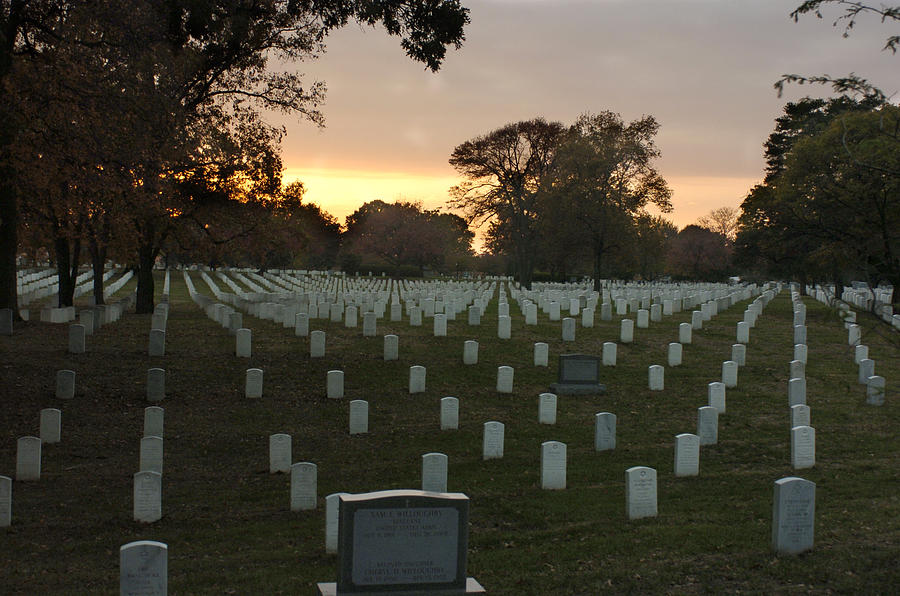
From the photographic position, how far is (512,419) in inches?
568

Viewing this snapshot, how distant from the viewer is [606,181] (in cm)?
4450

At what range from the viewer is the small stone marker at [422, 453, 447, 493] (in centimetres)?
930

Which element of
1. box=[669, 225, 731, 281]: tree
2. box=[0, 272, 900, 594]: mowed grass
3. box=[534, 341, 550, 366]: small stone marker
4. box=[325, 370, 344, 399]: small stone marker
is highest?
box=[669, 225, 731, 281]: tree

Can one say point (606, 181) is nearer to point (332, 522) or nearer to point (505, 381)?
point (505, 381)

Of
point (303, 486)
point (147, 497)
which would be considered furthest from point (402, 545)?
point (147, 497)

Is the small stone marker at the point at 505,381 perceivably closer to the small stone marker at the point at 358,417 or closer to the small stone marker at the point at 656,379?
the small stone marker at the point at 656,379

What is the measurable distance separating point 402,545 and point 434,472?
294 cm

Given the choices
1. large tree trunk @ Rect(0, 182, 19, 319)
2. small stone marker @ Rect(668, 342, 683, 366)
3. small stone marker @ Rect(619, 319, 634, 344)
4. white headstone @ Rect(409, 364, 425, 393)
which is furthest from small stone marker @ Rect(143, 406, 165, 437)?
small stone marker @ Rect(619, 319, 634, 344)

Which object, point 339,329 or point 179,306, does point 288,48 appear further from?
point 179,306

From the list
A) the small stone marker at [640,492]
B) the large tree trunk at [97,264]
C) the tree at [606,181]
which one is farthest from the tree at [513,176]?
the small stone marker at [640,492]

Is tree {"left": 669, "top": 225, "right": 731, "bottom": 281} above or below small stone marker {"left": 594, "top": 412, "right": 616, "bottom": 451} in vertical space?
above

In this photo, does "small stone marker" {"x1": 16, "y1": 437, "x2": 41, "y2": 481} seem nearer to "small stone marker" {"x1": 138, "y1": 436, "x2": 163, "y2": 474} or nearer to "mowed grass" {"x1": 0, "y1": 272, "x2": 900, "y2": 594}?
"mowed grass" {"x1": 0, "y1": 272, "x2": 900, "y2": 594}

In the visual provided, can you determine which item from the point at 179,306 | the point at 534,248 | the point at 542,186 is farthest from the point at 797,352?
the point at 534,248

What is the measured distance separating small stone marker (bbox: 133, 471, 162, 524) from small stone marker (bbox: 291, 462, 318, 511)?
146 centimetres
